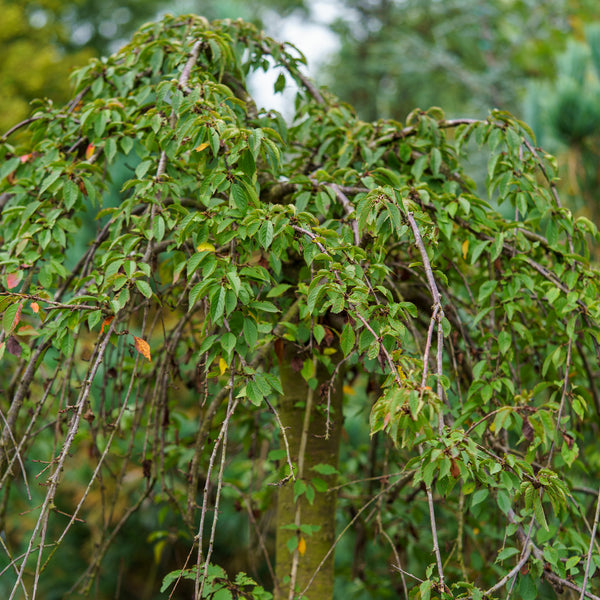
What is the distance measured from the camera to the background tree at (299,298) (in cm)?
102

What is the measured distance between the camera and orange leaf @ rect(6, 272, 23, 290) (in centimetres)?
117

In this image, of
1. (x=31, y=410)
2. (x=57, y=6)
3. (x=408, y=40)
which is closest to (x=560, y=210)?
(x=31, y=410)

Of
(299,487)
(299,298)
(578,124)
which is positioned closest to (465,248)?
(299,298)

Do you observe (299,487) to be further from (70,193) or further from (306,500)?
(70,193)

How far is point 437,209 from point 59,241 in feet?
2.48

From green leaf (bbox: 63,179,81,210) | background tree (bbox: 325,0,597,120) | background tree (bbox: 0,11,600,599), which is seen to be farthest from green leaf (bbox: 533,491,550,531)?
background tree (bbox: 325,0,597,120)

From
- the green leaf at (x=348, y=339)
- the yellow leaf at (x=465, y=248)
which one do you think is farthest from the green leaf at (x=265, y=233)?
the yellow leaf at (x=465, y=248)

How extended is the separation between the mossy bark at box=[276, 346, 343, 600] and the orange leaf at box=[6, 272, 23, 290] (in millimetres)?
595

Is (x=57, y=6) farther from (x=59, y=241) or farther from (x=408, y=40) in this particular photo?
(x=59, y=241)

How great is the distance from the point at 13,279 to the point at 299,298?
0.54m

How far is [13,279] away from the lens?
118 cm

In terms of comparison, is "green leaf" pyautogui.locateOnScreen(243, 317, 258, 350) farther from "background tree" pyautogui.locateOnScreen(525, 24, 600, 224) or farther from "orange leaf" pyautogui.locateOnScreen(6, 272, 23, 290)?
"background tree" pyautogui.locateOnScreen(525, 24, 600, 224)

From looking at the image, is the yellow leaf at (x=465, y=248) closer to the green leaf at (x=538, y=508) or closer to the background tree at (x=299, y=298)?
the background tree at (x=299, y=298)

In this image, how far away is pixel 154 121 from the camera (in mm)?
1265
